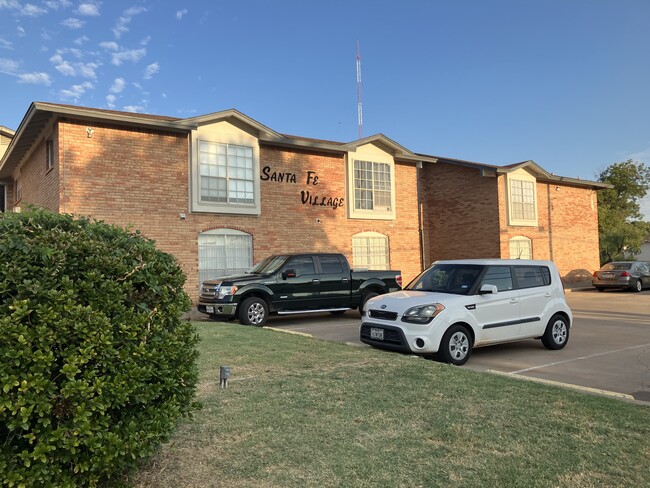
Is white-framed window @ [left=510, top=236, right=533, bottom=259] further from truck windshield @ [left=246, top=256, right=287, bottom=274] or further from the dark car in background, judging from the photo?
truck windshield @ [left=246, top=256, right=287, bottom=274]

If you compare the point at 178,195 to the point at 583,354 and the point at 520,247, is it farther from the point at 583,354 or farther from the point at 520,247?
the point at 520,247

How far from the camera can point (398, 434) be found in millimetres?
4203

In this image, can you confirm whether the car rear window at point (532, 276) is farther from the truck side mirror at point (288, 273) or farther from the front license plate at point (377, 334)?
the truck side mirror at point (288, 273)

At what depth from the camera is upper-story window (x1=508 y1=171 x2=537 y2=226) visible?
83.5 feet

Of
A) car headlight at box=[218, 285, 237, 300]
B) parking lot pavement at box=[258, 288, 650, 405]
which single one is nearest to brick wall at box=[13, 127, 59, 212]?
car headlight at box=[218, 285, 237, 300]

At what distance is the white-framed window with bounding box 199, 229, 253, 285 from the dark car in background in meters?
18.0

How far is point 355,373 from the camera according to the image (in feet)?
20.7

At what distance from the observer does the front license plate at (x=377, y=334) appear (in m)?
8.25

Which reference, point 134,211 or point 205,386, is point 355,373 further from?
point 134,211

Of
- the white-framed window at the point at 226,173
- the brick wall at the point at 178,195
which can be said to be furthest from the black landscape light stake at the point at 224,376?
the white-framed window at the point at 226,173

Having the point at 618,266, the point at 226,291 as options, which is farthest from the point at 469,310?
the point at 618,266

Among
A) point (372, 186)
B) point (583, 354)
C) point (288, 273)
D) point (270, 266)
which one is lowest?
point (583, 354)

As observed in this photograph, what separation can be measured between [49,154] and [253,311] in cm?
959

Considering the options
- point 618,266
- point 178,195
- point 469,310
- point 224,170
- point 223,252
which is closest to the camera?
point 469,310
